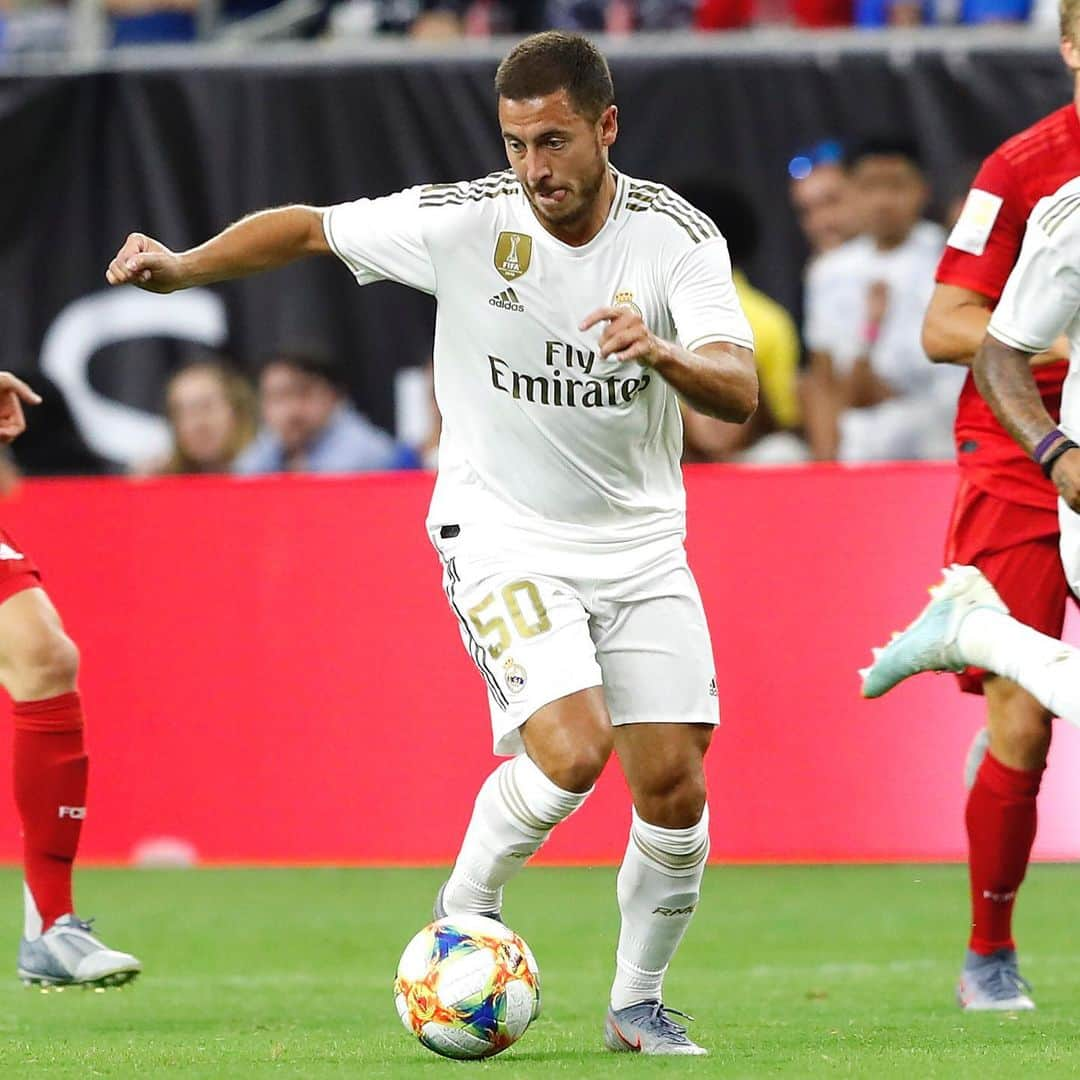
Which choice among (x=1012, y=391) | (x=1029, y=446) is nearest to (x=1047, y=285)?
(x=1012, y=391)

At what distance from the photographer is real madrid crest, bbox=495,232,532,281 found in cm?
530

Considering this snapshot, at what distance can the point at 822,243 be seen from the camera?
36.6 feet

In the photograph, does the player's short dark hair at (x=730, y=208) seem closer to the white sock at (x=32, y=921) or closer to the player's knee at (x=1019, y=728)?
the player's knee at (x=1019, y=728)

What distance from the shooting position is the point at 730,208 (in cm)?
1154

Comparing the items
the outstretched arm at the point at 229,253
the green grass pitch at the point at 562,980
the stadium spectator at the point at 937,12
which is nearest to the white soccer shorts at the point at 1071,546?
the green grass pitch at the point at 562,980

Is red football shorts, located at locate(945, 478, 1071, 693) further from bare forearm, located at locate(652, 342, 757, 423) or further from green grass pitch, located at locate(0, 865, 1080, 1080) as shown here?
bare forearm, located at locate(652, 342, 757, 423)

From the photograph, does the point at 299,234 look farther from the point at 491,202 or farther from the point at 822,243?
the point at 822,243

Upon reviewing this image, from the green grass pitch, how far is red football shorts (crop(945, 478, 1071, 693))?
102 centimetres

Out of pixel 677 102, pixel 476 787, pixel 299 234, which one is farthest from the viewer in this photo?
pixel 677 102

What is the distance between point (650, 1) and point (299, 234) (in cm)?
718

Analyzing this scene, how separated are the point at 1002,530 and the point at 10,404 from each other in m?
2.62

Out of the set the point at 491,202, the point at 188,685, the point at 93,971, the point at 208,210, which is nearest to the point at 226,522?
the point at 188,685

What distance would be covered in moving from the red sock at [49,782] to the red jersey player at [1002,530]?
241 cm

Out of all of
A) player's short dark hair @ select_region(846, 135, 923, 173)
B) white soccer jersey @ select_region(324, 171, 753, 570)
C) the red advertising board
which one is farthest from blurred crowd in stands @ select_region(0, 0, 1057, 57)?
white soccer jersey @ select_region(324, 171, 753, 570)
